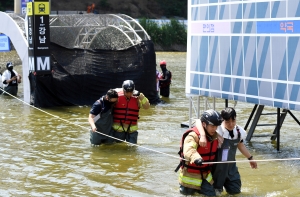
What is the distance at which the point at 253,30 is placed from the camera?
43.7ft

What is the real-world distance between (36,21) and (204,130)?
13.1 meters

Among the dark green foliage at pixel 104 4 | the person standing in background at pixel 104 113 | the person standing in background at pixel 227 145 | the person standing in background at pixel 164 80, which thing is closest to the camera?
the person standing in background at pixel 227 145

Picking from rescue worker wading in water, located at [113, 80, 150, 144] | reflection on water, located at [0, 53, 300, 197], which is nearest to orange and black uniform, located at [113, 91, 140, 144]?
rescue worker wading in water, located at [113, 80, 150, 144]

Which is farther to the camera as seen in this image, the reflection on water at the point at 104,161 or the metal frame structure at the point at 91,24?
the metal frame structure at the point at 91,24

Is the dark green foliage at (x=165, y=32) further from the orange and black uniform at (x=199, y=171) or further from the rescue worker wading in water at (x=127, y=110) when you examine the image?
the orange and black uniform at (x=199, y=171)

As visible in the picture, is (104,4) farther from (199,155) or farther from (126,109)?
(199,155)

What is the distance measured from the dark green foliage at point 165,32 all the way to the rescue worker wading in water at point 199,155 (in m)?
45.3

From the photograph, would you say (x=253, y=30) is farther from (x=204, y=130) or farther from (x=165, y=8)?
(x=165, y=8)

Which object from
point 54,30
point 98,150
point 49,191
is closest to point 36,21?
point 54,30

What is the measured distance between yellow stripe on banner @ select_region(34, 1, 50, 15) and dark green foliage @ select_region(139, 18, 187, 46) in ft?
109

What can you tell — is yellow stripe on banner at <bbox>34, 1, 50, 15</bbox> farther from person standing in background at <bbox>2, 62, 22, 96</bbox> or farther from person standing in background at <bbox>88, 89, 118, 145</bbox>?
person standing in background at <bbox>88, 89, 118, 145</bbox>

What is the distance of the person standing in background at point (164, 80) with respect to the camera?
2342cm

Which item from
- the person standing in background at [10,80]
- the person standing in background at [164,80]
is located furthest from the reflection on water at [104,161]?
the person standing in background at [10,80]

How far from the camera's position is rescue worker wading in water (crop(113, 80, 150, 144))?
44.2ft
